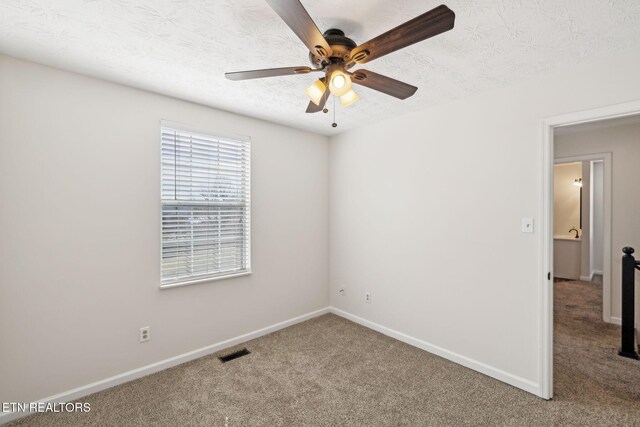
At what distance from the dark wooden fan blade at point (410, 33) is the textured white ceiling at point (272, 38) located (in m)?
0.25

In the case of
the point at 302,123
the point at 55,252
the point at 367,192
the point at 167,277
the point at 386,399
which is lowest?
the point at 386,399

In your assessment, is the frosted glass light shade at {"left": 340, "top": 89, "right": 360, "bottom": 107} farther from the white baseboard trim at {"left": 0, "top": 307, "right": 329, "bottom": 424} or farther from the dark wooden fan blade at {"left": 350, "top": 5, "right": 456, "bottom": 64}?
the white baseboard trim at {"left": 0, "top": 307, "right": 329, "bottom": 424}

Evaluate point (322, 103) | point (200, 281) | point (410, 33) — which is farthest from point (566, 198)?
point (200, 281)

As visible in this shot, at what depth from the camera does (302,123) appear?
11.3 ft

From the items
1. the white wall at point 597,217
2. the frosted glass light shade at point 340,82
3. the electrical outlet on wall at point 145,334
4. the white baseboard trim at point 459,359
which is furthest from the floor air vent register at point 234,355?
the white wall at point 597,217

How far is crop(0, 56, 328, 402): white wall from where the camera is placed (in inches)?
80.4

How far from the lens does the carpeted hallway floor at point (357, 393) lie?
6.68ft

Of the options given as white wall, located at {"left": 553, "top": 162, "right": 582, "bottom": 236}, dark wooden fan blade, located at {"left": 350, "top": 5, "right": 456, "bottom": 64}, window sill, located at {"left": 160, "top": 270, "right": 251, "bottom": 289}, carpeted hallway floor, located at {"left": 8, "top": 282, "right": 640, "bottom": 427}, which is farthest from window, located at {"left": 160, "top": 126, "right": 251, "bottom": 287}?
white wall, located at {"left": 553, "top": 162, "right": 582, "bottom": 236}

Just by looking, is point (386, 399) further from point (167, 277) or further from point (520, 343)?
point (167, 277)

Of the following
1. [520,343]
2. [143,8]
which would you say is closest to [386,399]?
[520,343]

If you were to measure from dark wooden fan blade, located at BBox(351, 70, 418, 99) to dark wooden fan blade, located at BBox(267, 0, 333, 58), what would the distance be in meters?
0.22

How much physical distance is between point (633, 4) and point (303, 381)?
3135 mm

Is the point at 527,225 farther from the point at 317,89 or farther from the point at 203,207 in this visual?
the point at 203,207

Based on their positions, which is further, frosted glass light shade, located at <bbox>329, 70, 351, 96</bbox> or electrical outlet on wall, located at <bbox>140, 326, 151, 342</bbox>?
electrical outlet on wall, located at <bbox>140, 326, 151, 342</bbox>
